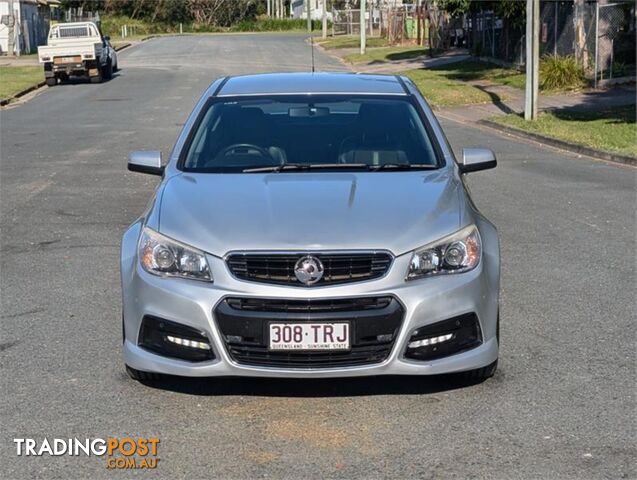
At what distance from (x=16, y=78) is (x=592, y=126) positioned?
82.6ft

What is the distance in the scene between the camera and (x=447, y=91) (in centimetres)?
3027

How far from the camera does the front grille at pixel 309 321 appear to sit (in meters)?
5.29

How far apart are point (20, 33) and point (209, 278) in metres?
59.8

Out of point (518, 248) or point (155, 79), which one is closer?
point (518, 248)

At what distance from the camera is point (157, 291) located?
18.0 feet

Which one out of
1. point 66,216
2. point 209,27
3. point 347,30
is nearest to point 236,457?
point 66,216

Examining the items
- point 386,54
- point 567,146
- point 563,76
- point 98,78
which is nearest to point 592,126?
point 567,146

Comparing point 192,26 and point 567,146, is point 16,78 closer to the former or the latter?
point 567,146

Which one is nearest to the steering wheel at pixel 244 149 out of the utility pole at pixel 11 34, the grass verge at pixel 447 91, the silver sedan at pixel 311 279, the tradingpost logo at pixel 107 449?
the silver sedan at pixel 311 279

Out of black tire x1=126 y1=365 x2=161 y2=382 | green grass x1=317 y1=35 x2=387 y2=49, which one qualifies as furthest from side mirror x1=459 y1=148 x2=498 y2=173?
green grass x1=317 y1=35 x2=387 y2=49

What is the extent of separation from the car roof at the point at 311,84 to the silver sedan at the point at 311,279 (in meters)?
1.11

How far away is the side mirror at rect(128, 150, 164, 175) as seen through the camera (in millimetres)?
6836

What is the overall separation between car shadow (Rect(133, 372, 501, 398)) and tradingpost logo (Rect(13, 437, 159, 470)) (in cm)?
79

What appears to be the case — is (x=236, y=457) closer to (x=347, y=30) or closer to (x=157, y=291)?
(x=157, y=291)
